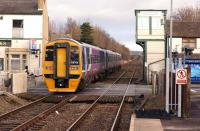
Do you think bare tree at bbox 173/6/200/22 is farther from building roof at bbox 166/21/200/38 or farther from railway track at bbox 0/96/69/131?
railway track at bbox 0/96/69/131

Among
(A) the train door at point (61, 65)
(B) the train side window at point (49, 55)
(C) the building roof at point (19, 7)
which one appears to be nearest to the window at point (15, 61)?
(C) the building roof at point (19, 7)

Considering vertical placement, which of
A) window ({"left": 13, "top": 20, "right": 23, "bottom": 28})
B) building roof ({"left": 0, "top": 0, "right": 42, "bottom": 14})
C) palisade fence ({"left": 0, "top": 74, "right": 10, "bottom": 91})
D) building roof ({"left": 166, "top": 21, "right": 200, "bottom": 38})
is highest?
building roof ({"left": 0, "top": 0, "right": 42, "bottom": 14})

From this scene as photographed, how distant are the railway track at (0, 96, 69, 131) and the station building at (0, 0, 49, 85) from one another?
29.2m

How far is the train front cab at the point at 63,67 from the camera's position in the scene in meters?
28.1

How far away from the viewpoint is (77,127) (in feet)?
52.7

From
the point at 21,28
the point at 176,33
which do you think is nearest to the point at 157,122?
the point at 176,33

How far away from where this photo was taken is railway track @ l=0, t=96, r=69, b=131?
51.5ft

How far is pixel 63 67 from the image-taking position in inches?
1109

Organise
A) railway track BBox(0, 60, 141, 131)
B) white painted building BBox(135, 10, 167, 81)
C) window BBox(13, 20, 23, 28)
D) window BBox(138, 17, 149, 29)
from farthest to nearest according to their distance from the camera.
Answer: window BBox(13, 20, 23, 28), window BBox(138, 17, 149, 29), white painted building BBox(135, 10, 167, 81), railway track BBox(0, 60, 141, 131)

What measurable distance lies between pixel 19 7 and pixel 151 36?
1790 cm

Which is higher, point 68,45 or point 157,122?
point 68,45

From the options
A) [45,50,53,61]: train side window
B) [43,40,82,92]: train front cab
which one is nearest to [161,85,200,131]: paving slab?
[43,40,82,92]: train front cab

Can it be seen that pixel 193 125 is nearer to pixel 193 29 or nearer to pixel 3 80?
pixel 3 80

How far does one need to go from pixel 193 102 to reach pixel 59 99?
22.0 ft
